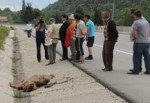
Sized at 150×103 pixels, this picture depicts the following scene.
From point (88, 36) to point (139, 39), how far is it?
6.16m

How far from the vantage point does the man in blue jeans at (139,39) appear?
1540 cm

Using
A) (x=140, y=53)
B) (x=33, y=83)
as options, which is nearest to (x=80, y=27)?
(x=33, y=83)

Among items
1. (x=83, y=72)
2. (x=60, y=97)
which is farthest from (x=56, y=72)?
(x=60, y=97)

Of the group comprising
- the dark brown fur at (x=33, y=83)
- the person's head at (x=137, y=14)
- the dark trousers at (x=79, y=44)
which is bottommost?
the dark brown fur at (x=33, y=83)

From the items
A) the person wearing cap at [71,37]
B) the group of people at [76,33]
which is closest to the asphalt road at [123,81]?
the group of people at [76,33]

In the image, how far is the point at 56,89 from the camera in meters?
15.7

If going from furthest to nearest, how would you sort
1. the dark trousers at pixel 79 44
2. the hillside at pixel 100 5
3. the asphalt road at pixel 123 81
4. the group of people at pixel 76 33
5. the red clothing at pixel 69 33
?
the hillside at pixel 100 5 → the red clothing at pixel 69 33 → the dark trousers at pixel 79 44 → the group of people at pixel 76 33 → the asphalt road at pixel 123 81

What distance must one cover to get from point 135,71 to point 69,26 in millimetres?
6031

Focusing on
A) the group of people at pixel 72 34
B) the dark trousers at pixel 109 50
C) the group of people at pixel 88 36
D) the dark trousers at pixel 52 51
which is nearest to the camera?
the group of people at pixel 88 36

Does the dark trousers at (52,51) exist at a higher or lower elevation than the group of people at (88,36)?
lower

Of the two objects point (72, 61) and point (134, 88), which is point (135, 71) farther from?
point (72, 61)

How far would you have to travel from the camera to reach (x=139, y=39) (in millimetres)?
15570

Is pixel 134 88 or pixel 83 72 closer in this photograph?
pixel 134 88

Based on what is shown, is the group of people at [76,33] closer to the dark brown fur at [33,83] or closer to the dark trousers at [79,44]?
the dark trousers at [79,44]
